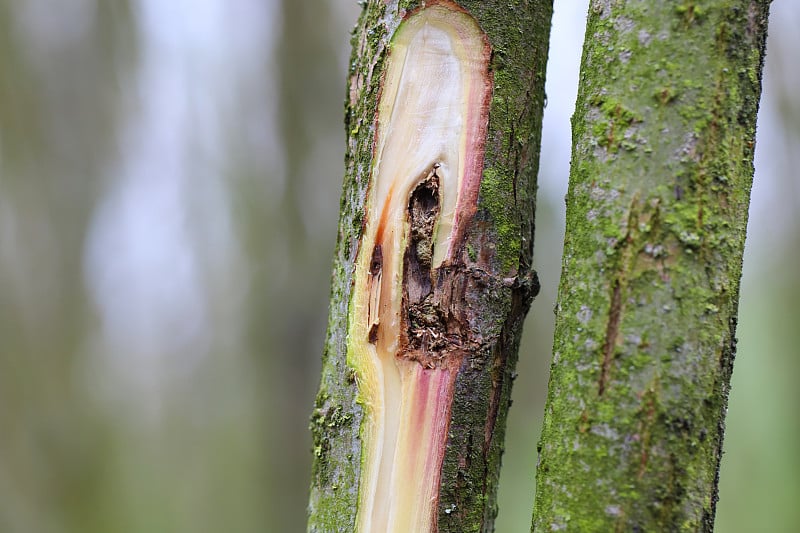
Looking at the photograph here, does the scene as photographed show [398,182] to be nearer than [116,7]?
Yes

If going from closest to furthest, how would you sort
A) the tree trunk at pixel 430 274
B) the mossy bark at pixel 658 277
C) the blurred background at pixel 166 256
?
the mossy bark at pixel 658 277
the tree trunk at pixel 430 274
the blurred background at pixel 166 256

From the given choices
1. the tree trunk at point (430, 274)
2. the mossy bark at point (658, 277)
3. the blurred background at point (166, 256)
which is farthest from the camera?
the blurred background at point (166, 256)

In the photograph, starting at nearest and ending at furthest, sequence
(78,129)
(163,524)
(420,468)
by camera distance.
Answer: (420,468), (78,129), (163,524)

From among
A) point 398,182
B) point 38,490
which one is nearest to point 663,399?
point 398,182

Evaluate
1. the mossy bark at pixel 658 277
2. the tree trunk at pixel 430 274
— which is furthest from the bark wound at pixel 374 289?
the mossy bark at pixel 658 277

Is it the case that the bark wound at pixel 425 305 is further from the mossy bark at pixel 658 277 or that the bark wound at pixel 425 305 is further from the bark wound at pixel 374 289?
the mossy bark at pixel 658 277

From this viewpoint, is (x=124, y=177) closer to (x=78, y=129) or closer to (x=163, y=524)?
(x=78, y=129)
